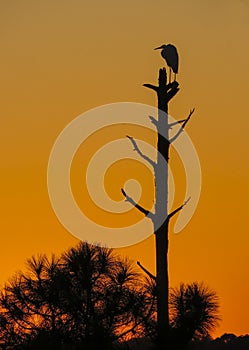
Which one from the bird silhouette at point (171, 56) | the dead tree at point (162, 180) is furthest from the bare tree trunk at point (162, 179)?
the bird silhouette at point (171, 56)

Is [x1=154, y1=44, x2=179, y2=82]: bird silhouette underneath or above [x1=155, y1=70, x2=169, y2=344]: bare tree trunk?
above

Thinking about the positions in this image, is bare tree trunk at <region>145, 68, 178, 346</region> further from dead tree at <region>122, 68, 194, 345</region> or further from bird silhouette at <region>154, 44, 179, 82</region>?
bird silhouette at <region>154, 44, 179, 82</region>

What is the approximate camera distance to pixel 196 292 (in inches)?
980

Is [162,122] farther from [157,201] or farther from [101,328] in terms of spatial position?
[101,328]

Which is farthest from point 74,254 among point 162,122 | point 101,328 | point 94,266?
point 162,122

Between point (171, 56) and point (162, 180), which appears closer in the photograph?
point (162, 180)

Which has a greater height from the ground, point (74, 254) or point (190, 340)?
point (74, 254)

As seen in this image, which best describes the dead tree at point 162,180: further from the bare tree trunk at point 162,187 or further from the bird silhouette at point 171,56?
the bird silhouette at point 171,56

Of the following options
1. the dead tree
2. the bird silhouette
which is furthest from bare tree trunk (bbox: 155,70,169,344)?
the bird silhouette

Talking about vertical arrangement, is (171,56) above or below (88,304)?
above

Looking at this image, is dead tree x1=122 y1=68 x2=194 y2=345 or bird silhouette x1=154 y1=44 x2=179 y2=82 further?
bird silhouette x1=154 y1=44 x2=179 y2=82

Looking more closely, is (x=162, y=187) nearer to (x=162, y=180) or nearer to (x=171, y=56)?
(x=162, y=180)

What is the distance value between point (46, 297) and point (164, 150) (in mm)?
4395

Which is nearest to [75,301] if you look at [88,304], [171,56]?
[88,304]
